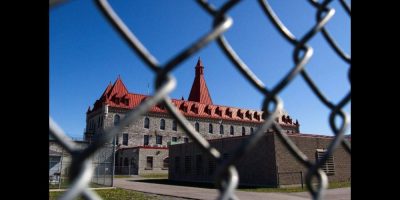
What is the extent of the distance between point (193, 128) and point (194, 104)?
52555 mm

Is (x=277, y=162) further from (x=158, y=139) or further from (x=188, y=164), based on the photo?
(x=158, y=139)

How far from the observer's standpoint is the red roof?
48125 mm

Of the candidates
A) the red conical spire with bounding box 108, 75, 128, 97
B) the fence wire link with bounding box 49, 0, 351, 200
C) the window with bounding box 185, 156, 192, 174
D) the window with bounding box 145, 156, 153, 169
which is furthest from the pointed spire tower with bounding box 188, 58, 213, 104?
the fence wire link with bounding box 49, 0, 351, 200

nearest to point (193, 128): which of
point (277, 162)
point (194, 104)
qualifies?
point (277, 162)

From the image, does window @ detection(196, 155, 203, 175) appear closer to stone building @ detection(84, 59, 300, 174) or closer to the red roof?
stone building @ detection(84, 59, 300, 174)

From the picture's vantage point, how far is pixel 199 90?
60906 mm

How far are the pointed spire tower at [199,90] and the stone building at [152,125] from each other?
19.4 feet

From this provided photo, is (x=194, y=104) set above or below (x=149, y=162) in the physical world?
above
